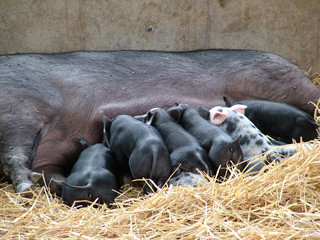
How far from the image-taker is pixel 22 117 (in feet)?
11.5

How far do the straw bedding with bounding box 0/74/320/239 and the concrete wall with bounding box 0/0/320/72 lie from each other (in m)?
2.52

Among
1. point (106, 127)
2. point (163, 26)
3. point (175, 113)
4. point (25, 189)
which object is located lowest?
point (25, 189)

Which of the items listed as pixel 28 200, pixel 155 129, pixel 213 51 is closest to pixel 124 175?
pixel 155 129

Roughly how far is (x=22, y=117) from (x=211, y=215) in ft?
5.91

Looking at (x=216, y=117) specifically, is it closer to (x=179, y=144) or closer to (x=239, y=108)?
(x=239, y=108)

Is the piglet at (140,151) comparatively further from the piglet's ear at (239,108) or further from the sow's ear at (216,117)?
the piglet's ear at (239,108)

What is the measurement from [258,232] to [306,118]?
1.84m

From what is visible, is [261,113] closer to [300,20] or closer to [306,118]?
[306,118]

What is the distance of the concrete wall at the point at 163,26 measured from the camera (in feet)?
15.5

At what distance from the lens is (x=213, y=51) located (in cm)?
483

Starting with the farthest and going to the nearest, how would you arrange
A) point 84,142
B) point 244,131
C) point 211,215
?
point 84,142, point 244,131, point 211,215

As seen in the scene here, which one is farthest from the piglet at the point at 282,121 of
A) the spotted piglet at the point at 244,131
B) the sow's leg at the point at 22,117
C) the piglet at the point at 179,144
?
the sow's leg at the point at 22,117

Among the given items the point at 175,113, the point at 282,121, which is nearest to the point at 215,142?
the point at 175,113

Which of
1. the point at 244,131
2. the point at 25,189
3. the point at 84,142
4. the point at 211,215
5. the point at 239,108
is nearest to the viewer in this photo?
the point at 211,215
